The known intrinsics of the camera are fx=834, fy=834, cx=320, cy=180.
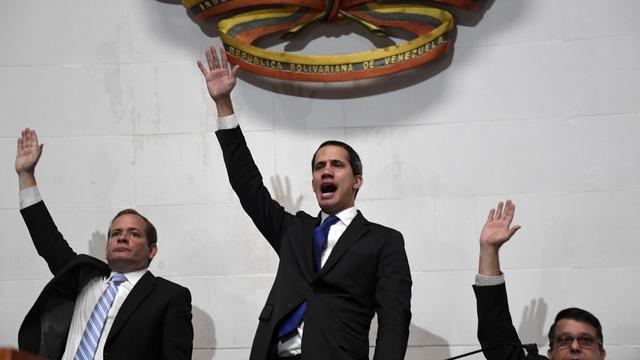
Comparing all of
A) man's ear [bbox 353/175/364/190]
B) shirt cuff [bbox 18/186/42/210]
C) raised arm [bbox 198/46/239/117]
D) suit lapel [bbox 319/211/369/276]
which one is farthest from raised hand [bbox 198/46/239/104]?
shirt cuff [bbox 18/186/42/210]

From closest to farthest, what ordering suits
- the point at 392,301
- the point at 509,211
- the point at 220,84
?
the point at 392,301 → the point at 509,211 → the point at 220,84

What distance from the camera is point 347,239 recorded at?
2.77 meters

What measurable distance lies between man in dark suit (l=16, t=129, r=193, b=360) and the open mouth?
672 millimetres

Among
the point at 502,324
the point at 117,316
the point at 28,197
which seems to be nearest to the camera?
the point at 502,324

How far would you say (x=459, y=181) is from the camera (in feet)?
11.7

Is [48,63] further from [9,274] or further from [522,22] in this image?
[522,22]

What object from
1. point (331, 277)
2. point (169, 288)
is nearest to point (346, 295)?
point (331, 277)

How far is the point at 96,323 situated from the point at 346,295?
95 centimetres

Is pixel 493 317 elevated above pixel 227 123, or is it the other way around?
pixel 227 123

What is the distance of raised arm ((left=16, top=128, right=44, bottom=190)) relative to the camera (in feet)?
10.7

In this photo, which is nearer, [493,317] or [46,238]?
[493,317]

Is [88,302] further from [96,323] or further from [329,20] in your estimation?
[329,20]

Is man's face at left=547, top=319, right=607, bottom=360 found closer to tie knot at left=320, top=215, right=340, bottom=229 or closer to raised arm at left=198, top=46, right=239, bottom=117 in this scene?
tie knot at left=320, top=215, right=340, bottom=229

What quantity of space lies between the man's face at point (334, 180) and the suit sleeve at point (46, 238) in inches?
40.8
